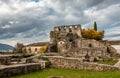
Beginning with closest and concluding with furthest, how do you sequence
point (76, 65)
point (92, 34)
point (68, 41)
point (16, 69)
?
point (16, 69) → point (76, 65) → point (68, 41) → point (92, 34)

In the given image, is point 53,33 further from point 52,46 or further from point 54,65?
point 54,65

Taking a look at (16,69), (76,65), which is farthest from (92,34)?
(16,69)

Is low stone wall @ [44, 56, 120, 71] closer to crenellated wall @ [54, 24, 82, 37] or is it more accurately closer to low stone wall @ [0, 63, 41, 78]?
low stone wall @ [0, 63, 41, 78]

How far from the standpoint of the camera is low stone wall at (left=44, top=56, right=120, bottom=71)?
Result: 19.7m

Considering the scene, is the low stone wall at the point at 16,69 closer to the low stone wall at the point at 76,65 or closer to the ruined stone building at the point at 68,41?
the low stone wall at the point at 76,65

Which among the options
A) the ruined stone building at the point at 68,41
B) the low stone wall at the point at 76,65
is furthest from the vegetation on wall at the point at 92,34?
the low stone wall at the point at 76,65

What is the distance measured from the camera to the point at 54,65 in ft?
75.3

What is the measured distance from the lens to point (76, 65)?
21438mm

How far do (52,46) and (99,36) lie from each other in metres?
20.3

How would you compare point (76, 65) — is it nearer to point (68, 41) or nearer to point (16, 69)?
point (16, 69)

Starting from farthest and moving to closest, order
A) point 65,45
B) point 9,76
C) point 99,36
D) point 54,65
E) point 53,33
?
point 99,36, point 53,33, point 65,45, point 54,65, point 9,76

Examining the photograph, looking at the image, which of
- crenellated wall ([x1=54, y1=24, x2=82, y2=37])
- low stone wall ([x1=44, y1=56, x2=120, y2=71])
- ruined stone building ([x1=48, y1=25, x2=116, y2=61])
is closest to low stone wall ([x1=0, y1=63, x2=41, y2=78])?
low stone wall ([x1=44, y1=56, x2=120, y2=71])

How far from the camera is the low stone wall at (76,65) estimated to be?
1970cm

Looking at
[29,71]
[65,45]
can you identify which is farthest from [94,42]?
[29,71]
